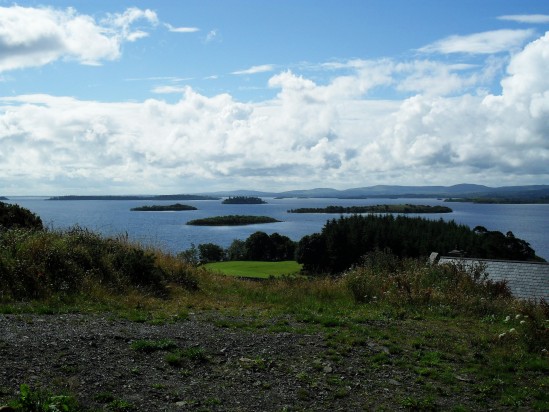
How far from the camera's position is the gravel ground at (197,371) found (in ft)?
17.9

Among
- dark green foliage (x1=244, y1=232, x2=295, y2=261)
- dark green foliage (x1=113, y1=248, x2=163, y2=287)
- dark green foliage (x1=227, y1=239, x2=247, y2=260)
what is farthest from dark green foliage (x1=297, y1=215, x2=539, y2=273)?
dark green foliage (x1=113, y1=248, x2=163, y2=287)

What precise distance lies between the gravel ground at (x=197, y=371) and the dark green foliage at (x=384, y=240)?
5859cm

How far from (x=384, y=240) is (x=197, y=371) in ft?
245

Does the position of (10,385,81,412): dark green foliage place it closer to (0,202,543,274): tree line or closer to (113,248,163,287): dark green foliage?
(113,248,163,287): dark green foliage

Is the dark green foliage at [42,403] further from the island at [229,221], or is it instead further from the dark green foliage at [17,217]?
the island at [229,221]

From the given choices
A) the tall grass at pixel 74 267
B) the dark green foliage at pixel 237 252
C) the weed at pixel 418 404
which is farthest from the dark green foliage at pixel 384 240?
the weed at pixel 418 404

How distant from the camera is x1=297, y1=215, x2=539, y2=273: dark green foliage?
69.2 metres

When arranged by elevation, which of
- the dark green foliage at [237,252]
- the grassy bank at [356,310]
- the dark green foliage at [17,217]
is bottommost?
the dark green foliage at [237,252]

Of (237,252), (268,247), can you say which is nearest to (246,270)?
(237,252)

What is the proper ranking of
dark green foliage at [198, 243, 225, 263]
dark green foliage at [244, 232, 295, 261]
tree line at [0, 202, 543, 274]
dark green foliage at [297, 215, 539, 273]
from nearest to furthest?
dark green foliage at [198, 243, 225, 263]
tree line at [0, 202, 543, 274]
dark green foliage at [297, 215, 539, 273]
dark green foliage at [244, 232, 295, 261]

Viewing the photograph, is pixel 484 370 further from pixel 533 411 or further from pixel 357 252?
pixel 357 252

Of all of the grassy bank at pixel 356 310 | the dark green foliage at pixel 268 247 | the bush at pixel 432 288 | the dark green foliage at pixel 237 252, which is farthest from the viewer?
the dark green foliage at pixel 268 247

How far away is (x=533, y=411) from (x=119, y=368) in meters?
4.66

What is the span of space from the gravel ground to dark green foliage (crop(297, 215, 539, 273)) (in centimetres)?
5859
